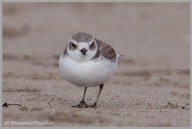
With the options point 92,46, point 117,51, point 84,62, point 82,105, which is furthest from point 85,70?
point 117,51

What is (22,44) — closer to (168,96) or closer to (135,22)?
(135,22)

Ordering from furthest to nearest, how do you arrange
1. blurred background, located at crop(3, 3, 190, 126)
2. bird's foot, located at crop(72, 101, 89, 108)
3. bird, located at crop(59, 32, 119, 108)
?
1. bird's foot, located at crop(72, 101, 89, 108)
2. blurred background, located at crop(3, 3, 190, 126)
3. bird, located at crop(59, 32, 119, 108)

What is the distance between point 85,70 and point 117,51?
5.86 meters

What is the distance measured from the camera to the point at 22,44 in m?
13.5

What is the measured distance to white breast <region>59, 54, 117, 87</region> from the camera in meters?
6.71

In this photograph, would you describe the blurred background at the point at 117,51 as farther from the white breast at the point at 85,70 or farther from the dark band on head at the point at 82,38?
the dark band on head at the point at 82,38

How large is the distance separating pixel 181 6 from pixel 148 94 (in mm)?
9872

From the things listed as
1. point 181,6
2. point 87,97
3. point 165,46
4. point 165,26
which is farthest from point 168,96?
point 181,6

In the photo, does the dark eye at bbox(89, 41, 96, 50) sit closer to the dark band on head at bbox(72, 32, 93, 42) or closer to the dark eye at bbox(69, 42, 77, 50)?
the dark band on head at bbox(72, 32, 93, 42)

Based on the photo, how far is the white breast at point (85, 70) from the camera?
6.71m

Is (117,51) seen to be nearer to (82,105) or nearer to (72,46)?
(82,105)

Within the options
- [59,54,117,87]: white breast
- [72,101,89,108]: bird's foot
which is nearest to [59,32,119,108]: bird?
[59,54,117,87]: white breast

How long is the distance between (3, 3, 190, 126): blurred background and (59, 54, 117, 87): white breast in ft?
1.34

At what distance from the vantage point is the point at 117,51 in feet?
41.1
